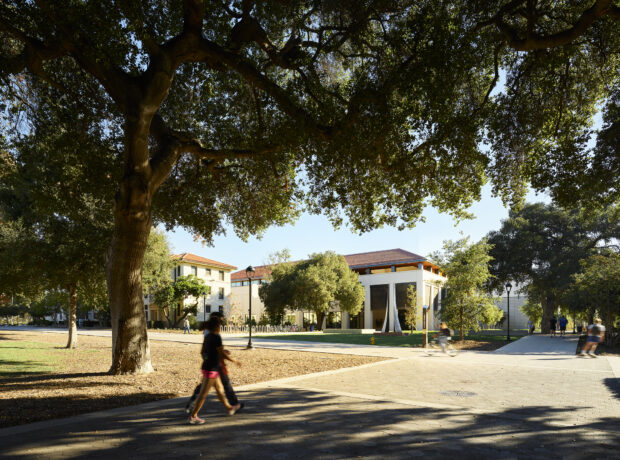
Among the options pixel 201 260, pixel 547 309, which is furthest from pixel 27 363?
pixel 201 260

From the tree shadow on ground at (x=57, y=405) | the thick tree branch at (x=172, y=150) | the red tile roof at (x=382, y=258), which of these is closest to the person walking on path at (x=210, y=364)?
the tree shadow on ground at (x=57, y=405)

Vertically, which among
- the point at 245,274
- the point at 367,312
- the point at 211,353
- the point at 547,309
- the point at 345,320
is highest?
the point at 245,274

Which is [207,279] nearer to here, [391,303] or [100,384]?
[391,303]

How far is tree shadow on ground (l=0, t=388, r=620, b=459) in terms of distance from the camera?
4879 millimetres

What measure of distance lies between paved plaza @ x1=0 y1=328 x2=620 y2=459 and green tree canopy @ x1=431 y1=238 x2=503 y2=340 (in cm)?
1440

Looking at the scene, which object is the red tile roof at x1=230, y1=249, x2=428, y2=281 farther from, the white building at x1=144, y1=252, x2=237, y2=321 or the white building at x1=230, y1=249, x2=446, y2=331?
the white building at x1=144, y1=252, x2=237, y2=321

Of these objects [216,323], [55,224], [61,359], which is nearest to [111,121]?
[55,224]

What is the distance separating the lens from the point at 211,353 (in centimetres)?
607

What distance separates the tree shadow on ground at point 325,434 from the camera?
16.0 feet

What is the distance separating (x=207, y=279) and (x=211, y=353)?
2205 inches

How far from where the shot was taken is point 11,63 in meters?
9.02

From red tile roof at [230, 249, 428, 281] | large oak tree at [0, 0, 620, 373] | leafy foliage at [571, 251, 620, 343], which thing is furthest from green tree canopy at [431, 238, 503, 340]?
red tile roof at [230, 249, 428, 281]

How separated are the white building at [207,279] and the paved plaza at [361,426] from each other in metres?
49.1

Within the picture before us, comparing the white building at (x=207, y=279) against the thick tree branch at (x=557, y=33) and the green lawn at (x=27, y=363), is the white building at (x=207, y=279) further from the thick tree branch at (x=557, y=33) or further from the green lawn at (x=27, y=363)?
the thick tree branch at (x=557, y=33)
